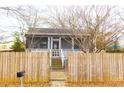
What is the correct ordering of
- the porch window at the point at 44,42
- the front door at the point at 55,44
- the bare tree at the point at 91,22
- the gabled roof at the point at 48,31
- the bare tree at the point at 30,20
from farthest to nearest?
the front door at the point at 55,44
the porch window at the point at 44,42
the gabled roof at the point at 48,31
the bare tree at the point at 30,20
the bare tree at the point at 91,22

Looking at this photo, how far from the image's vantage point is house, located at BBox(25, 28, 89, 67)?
28475mm

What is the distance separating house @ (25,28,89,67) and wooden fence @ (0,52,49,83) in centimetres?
1201

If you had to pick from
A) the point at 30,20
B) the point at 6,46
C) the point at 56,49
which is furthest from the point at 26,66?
the point at 6,46

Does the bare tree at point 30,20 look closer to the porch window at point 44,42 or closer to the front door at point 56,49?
the porch window at point 44,42

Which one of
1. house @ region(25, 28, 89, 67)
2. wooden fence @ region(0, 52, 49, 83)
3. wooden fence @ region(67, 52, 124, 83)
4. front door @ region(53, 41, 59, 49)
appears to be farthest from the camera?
front door @ region(53, 41, 59, 49)

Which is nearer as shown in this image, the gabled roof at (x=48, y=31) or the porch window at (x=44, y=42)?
the gabled roof at (x=48, y=31)

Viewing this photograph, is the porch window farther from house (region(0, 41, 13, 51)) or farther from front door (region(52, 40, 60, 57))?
house (region(0, 41, 13, 51))

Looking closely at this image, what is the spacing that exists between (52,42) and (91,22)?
339 inches

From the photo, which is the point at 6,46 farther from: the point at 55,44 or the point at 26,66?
the point at 26,66

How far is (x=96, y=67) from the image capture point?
1534cm

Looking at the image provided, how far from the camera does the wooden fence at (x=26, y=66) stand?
15.0 meters

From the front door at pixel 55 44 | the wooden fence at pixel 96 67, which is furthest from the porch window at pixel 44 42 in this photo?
the wooden fence at pixel 96 67

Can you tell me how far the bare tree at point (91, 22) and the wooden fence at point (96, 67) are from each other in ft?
27.2

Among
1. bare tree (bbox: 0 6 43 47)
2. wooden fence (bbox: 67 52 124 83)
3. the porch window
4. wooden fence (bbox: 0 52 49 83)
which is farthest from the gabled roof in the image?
wooden fence (bbox: 0 52 49 83)
